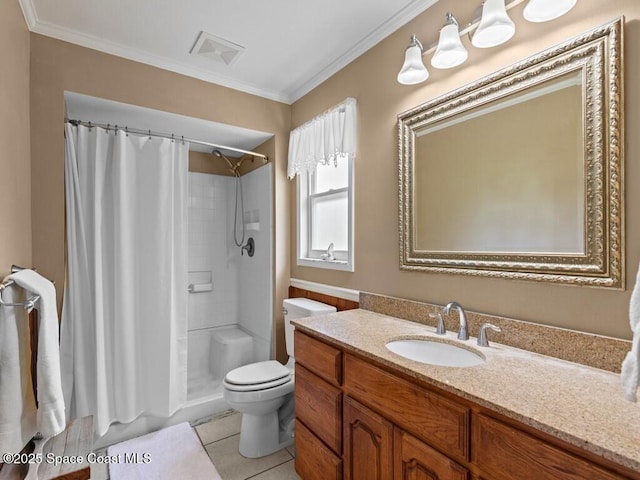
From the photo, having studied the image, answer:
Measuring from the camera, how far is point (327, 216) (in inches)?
94.2

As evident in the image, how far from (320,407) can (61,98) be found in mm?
2227

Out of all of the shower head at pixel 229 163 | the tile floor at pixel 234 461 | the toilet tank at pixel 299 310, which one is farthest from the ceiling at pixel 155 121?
the tile floor at pixel 234 461

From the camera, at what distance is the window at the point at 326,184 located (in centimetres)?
208

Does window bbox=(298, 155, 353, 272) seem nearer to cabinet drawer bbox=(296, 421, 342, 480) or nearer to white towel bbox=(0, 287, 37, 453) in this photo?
cabinet drawer bbox=(296, 421, 342, 480)

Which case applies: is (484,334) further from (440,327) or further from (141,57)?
(141,57)

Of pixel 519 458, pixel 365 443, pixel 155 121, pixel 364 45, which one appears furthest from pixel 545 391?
pixel 155 121

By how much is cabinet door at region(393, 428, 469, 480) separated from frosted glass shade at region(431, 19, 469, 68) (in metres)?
1.48

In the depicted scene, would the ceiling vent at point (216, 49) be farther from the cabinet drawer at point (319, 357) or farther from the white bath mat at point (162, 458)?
the white bath mat at point (162, 458)

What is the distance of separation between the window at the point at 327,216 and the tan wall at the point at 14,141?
5.35ft

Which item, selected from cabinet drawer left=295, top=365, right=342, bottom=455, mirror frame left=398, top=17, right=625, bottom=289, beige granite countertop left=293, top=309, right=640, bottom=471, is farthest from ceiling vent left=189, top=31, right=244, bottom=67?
cabinet drawer left=295, top=365, right=342, bottom=455

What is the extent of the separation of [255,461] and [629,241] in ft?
6.88

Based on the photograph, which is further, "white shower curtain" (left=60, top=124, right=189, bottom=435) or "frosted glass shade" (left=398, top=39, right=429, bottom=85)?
"white shower curtain" (left=60, top=124, right=189, bottom=435)

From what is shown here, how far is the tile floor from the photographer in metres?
1.79

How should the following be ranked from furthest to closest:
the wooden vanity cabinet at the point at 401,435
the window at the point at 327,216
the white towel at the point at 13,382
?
the window at the point at 327,216
the white towel at the point at 13,382
the wooden vanity cabinet at the point at 401,435
